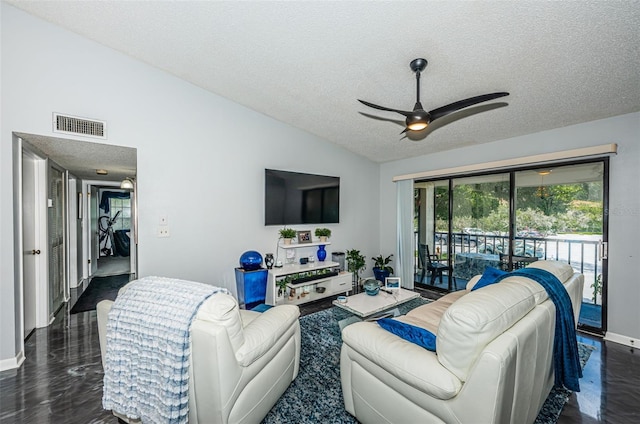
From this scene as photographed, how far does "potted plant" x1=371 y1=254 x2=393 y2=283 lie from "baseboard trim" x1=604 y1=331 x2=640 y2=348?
2740 mm

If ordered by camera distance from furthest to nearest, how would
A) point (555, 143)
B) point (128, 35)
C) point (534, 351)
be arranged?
point (555, 143) < point (128, 35) < point (534, 351)

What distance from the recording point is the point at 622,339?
2758mm

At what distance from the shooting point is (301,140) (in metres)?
4.25

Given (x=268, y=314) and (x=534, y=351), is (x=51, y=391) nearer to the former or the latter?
(x=268, y=314)

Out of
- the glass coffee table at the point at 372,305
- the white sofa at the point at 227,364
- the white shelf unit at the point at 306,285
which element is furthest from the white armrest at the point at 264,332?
Answer: the white shelf unit at the point at 306,285

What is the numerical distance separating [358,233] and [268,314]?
3410 mm

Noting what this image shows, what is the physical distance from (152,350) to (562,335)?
251cm

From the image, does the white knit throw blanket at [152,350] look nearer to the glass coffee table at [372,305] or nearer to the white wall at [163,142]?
the glass coffee table at [372,305]

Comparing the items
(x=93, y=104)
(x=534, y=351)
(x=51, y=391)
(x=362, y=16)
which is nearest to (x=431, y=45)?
(x=362, y=16)

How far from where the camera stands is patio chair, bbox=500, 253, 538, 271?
11.4 ft

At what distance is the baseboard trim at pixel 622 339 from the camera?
2686 millimetres

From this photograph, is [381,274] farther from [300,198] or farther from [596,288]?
[596,288]

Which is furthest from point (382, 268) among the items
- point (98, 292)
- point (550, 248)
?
point (98, 292)

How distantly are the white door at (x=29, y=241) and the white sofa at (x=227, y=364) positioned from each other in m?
2.00
